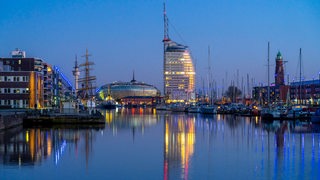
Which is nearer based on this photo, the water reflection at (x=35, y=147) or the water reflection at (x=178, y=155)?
the water reflection at (x=178, y=155)

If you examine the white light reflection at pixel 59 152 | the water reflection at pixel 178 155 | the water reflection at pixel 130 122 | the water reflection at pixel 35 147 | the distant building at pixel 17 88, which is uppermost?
the distant building at pixel 17 88

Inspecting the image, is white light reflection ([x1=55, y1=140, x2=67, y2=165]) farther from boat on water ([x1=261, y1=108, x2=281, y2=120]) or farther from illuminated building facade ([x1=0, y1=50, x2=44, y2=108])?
illuminated building facade ([x1=0, y1=50, x2=44, y2=108])

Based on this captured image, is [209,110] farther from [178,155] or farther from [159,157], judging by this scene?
[159,157]

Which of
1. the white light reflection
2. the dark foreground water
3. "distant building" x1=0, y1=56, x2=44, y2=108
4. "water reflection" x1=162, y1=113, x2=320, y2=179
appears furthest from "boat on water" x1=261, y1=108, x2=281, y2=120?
the white light reflection

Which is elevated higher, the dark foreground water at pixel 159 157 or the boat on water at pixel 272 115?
the boat on water at pixel 272 115

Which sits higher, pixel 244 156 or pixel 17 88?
pixel 17 88

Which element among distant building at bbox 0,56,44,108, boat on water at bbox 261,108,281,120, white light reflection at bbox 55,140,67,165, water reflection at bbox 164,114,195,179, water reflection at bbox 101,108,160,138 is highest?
distant building at bbox 0,56,44,108

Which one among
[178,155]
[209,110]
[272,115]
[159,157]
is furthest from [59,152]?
[209,110]

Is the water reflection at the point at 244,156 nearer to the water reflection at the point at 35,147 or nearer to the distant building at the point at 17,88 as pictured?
the water reflection at the point at 35,147

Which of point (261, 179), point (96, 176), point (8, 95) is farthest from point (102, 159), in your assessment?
point (8, 95)

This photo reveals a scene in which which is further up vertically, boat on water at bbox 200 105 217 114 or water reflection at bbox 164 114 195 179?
boat on water at bbox 200 105 217 114

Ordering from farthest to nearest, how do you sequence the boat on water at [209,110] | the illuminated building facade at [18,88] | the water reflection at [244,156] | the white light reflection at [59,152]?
the boat on water at [209,110] → the illuminated building facade at [18,88] → the white light reflection at [59,152] → the water reflection at [244,156]

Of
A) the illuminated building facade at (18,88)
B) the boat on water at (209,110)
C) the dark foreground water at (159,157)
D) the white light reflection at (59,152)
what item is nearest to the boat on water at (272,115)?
the dark foreground water at (159,157)

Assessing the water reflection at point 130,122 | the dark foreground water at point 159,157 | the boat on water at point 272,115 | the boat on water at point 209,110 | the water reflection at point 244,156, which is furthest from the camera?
the boat on water at point 209,110
